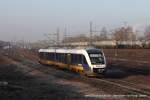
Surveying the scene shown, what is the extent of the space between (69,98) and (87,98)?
0.97 metres

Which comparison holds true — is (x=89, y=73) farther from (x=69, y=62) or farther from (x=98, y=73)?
(x=69, y=62)

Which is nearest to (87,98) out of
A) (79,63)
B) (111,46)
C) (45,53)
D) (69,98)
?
(69,98)

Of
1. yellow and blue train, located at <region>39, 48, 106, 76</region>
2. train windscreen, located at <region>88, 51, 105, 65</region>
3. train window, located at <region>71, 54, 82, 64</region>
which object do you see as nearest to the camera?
yellow and blue train, located at <region>39, 48, 106, 76</region>

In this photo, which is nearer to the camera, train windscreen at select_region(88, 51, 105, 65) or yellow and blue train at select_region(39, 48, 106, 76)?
yellow and blue train at select_region(39, 48, 106, 76)

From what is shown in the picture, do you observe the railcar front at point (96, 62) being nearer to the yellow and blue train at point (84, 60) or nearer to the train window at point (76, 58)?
the yellow and blue train at point (84, 60)

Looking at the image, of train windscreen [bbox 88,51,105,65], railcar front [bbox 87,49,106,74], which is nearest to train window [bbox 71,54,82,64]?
railcar front [bbox 87,49,106,74]

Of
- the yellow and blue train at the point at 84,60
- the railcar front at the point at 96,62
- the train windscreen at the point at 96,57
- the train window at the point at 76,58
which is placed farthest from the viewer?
the train window at the point at 76,58

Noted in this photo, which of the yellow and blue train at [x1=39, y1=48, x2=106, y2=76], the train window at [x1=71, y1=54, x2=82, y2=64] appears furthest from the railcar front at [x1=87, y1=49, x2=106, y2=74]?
the train window at [x1=71, y1=54, x2=82, y2=64]

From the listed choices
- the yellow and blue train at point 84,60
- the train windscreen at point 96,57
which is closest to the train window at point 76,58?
the yellow and blue train at point 84,60

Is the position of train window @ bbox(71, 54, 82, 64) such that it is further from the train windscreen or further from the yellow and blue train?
the train windscreen

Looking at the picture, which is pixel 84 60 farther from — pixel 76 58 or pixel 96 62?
pixel 76 58

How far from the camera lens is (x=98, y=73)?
106 ft

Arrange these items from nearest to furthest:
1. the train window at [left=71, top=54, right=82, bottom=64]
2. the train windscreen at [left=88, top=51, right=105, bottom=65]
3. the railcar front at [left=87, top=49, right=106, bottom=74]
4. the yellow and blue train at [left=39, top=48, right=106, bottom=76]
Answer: the railcar front at [left=87, top=49, right=106, bottom=74] < the yellow and blue train at [left=39, top=48, right=106, bottom=76] < the train windscreen at [left=88, top=51, right=105, bottom=65] < the train window at [left=71, top=54, right=82, bottom=64]

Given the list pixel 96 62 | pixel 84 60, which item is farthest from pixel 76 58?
pixel 96 62
